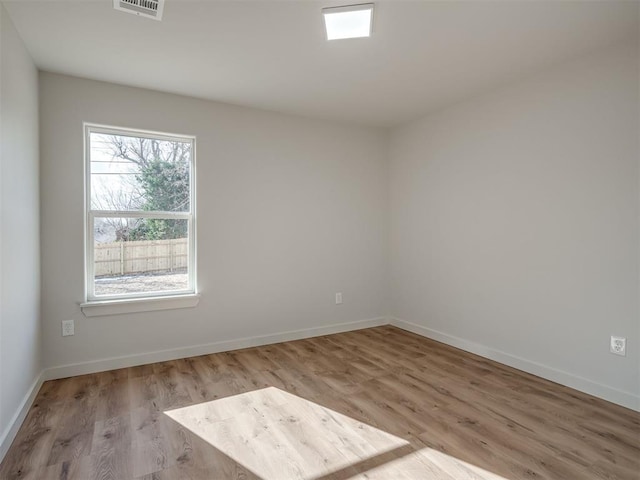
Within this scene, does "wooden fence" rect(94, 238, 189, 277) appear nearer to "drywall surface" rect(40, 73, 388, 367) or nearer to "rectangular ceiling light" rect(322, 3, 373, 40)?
"drywall surface" rect(40, 73, 388, 367)

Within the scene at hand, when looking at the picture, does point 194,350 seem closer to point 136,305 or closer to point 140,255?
point 136,305

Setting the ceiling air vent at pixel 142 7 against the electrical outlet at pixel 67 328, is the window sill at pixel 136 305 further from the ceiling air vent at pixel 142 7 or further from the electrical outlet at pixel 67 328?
the ceiling air vent at pixel 142 7

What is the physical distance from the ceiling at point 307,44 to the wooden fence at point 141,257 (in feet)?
4.67

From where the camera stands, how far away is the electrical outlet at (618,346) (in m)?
2.47

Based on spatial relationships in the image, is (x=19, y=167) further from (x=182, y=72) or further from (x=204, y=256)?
(x=204, y=256)

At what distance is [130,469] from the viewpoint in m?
1.83

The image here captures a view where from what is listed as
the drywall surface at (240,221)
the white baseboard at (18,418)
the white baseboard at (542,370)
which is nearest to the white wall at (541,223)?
the white baseboard at (542,370)

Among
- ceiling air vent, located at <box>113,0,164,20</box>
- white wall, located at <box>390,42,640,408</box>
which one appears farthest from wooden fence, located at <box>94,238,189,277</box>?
white wall, located at <box>390,42,640,408</box>

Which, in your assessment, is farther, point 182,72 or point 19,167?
point 182,72

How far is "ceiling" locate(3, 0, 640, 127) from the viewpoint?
2107 mm

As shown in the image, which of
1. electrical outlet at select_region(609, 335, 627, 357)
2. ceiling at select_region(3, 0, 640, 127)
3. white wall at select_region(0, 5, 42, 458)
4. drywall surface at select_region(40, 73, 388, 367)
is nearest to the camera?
white wall at select_region(0, 5, 42, 458)

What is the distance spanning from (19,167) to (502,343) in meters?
4.01

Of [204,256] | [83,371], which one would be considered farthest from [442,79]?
[83,371]

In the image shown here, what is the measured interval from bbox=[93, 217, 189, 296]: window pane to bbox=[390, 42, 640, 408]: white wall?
2665mm
